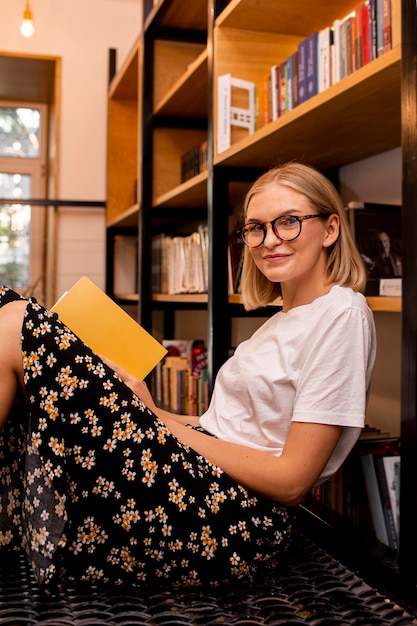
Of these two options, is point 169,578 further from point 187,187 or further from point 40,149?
point 40,149

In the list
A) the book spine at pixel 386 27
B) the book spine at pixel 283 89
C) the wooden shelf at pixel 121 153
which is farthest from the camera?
the wooden shelf at pixel 121 153

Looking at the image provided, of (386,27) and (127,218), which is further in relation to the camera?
(127,218)

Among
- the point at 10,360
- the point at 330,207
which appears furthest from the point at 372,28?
the point at 10,360

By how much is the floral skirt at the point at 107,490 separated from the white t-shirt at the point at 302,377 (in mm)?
150

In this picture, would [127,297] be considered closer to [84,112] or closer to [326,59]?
[84,112]

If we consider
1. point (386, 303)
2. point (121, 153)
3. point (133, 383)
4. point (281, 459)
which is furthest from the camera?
point (121, 153)

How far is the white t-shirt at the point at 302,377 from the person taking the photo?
3.47 ft

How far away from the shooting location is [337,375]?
106 centimetres

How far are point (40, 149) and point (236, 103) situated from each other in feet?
8.97

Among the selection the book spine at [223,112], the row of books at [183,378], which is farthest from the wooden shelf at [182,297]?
the book spine at [223,112]

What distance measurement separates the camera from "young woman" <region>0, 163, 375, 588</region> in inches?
41.0

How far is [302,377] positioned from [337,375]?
0.06m

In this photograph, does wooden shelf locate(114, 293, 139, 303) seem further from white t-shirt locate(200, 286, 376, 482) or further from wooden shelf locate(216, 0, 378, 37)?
white t-shirt locate(200, 286, 376, 482)

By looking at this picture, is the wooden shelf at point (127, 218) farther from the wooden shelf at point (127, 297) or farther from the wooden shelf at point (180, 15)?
the wooden shelf at point (180, 15)
